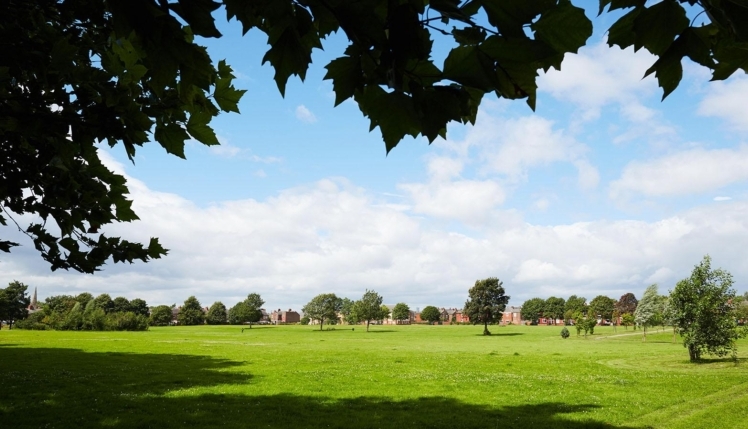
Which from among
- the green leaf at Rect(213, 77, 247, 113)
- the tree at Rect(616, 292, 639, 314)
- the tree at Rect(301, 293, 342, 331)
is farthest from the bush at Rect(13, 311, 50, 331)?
the tree at Rect(616, 292, 639, 314)

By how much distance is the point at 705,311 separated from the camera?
3191cm

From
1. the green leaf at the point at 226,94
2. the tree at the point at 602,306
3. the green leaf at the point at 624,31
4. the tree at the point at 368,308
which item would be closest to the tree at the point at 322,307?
the tree at the point at 368,308

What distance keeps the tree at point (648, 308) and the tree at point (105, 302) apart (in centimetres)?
13992

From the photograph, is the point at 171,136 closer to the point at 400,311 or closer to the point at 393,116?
the point at 393,116

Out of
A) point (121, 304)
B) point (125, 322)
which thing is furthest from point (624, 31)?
point (121, 304)

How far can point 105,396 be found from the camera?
18906 mm

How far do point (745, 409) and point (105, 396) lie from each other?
78.0 feet

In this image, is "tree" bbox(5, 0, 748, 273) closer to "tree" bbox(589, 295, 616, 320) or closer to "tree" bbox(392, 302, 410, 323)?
"tree" bbox(589, 295, 616, 320)

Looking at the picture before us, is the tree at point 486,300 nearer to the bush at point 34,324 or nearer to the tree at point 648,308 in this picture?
the tree at point 648,308

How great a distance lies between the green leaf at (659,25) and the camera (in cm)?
196

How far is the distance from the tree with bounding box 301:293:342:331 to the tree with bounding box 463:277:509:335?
2039 inches

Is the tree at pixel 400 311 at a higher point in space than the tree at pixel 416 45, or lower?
lower

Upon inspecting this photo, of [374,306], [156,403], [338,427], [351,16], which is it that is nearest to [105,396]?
[156,403]

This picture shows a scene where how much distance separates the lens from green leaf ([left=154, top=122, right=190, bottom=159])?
3.82 metres
